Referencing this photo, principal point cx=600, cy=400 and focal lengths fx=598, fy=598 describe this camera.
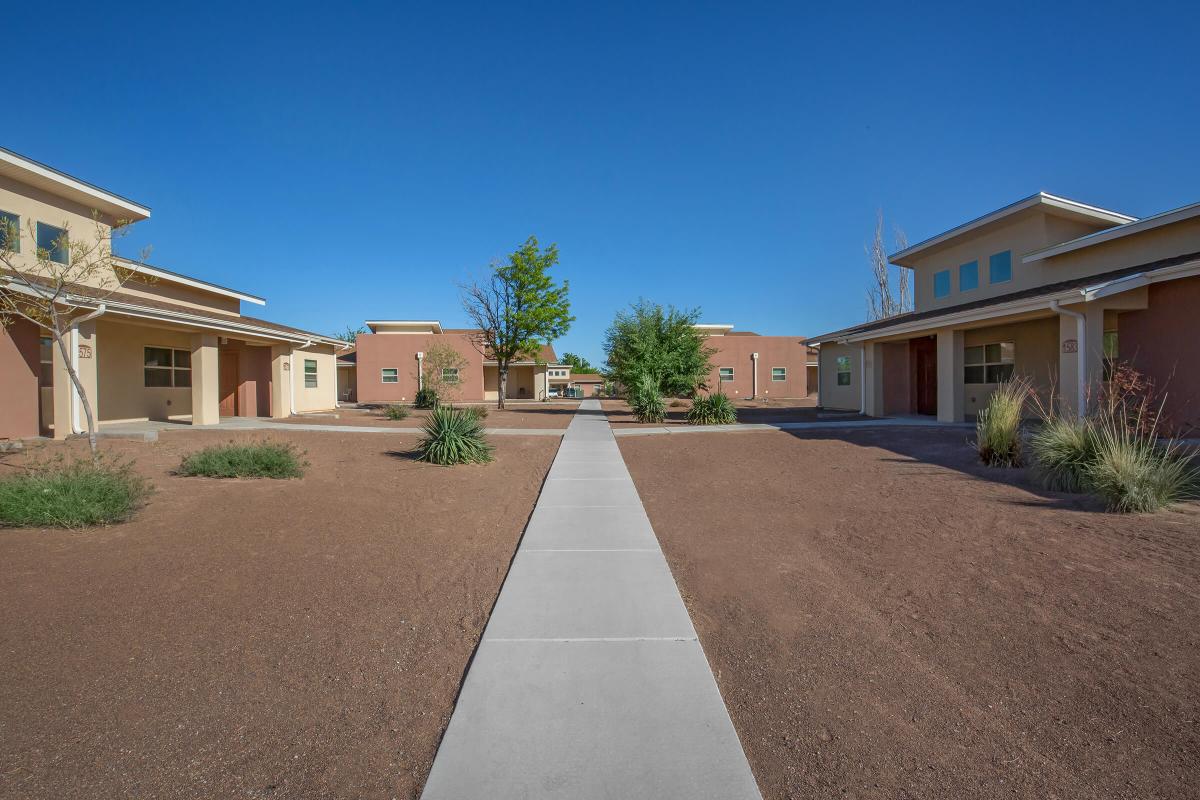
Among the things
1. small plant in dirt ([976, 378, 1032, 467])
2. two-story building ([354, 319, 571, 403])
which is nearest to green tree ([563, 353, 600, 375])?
two-story building ([354, 319, 571, 403])

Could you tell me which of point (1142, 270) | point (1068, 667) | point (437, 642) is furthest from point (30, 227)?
point (1142, 270)

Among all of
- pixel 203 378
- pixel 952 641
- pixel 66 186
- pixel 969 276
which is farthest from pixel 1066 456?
pixel 66 186

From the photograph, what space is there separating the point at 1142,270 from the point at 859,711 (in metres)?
15.2

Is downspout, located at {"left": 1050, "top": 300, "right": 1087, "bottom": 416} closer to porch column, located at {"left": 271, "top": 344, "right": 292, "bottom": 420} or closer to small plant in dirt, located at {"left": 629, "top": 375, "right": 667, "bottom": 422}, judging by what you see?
small plant in dirt, located at {"left": 629, "top": 375, "right": 667, "bottom": 422}

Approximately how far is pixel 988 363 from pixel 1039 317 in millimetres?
3407

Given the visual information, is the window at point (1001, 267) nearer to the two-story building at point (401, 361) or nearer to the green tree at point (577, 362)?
the two-story building at point (401, 361)

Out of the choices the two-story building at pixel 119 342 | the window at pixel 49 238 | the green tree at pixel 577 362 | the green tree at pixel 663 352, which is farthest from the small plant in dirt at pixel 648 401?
the green tree at pixel 577 362

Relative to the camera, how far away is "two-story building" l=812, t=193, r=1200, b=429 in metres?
12.5

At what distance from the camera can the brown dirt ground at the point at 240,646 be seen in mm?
2779

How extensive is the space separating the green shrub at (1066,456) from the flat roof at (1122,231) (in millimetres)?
8189

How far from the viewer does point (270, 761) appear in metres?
2.82

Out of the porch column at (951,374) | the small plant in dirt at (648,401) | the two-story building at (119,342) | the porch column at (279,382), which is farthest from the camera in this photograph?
the porch column at (279,382)

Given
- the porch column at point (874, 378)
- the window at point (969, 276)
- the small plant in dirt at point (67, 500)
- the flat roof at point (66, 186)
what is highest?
the flat roof at point (66, 186)

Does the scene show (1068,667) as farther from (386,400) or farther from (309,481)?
(386,400)
